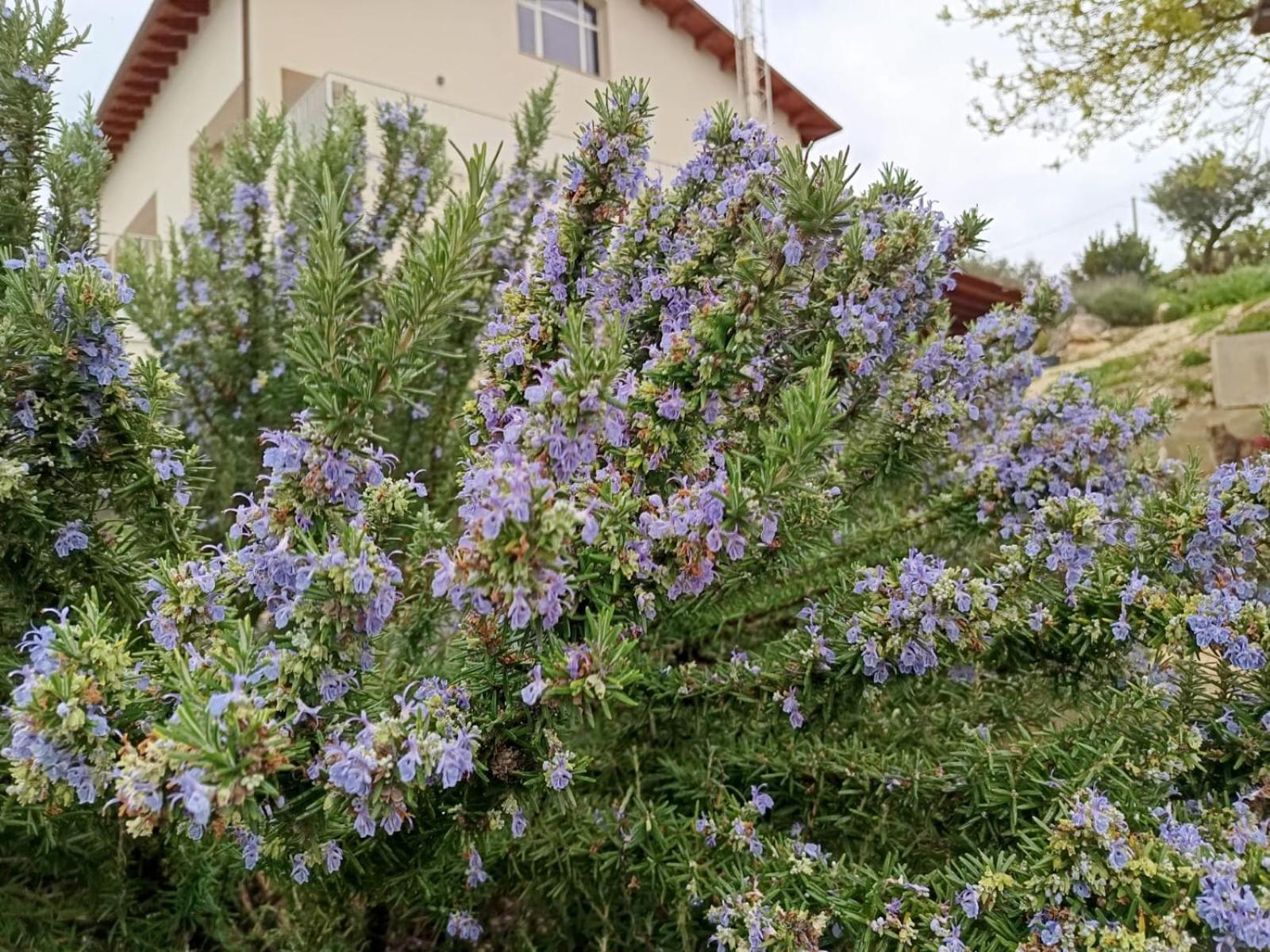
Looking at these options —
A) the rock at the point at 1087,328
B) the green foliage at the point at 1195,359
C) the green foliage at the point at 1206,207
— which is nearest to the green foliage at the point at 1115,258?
the green foliage at the point at 1206,207

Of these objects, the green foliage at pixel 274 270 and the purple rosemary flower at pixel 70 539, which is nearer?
the purple rosemary flower at pixel 70 539

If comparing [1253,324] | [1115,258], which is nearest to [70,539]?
[1253,324]

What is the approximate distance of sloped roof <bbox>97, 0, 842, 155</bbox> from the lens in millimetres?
9375

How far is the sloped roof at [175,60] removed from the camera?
30.8ft

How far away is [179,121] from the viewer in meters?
9.91

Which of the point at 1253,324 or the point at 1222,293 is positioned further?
the point at 1222,293

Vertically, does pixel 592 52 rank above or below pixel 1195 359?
above

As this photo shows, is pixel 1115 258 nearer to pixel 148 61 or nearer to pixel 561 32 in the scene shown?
pixel 561 32

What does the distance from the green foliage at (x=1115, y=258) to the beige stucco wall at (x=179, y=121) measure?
14.7 meters

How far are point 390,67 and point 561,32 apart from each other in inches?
119

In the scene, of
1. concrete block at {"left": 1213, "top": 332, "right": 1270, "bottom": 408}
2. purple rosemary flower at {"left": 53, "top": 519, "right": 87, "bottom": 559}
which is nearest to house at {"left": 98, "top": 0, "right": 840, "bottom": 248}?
concrete block at {"left": 1213, "top": 332, "right": 1270, "bottom": 408}

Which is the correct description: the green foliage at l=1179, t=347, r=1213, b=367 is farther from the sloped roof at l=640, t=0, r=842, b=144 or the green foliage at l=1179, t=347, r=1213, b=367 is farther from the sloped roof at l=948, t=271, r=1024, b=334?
the sloped roof at l=640, t=0, r=842, b=144

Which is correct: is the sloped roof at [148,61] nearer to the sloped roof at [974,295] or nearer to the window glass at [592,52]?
the window glass at [592,52]

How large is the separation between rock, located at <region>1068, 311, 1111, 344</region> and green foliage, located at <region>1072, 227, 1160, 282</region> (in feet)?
15.3
